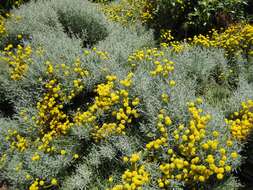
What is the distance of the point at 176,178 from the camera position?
7.64 ft

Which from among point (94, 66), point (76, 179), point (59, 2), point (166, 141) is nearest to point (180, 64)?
point (94, 66)

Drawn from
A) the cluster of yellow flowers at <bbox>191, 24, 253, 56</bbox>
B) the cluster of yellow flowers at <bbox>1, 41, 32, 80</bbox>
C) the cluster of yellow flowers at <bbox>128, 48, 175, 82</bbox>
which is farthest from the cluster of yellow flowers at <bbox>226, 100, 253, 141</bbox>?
the cluster of yellow flowers at <bbox>1, 41, 32, 80</bbox>

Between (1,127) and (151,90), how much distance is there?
5.98ft

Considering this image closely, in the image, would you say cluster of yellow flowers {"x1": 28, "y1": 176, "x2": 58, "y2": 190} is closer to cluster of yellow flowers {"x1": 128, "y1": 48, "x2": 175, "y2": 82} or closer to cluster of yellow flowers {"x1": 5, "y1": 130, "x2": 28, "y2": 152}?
cluster of yellow flowers {"x1": 5, "y1": 130, "x2": 28, "y2": 152}

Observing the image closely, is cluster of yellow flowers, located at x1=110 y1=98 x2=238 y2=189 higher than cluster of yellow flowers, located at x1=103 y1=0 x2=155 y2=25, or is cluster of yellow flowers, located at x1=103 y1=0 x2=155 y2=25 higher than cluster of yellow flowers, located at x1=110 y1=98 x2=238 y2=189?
cluster of yellow flowers, located at x1=103 y1=0 x2=155 y2=25

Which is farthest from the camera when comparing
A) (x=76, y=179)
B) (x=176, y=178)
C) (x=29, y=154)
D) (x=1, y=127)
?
(x=1, y=127)

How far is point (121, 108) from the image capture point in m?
2.80

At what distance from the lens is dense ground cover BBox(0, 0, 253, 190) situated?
244 centimetres

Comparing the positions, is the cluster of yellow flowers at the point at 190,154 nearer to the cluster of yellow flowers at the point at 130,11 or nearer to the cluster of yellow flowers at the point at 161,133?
the cluster of yellow flowers at the point at 161,133

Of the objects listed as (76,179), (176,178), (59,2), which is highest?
(59,2)

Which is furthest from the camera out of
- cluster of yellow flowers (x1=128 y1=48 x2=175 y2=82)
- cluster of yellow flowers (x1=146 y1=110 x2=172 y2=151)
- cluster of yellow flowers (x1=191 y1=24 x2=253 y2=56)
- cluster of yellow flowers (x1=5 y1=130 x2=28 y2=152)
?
cluster of yellow flowers (x1=191 y1=24 x2=253 y2=56)

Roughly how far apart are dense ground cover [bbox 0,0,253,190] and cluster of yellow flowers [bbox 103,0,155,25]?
66cm

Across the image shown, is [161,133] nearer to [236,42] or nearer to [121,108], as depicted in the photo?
[121,108]

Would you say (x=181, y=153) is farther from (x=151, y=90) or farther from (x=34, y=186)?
(x=34, y=186)
